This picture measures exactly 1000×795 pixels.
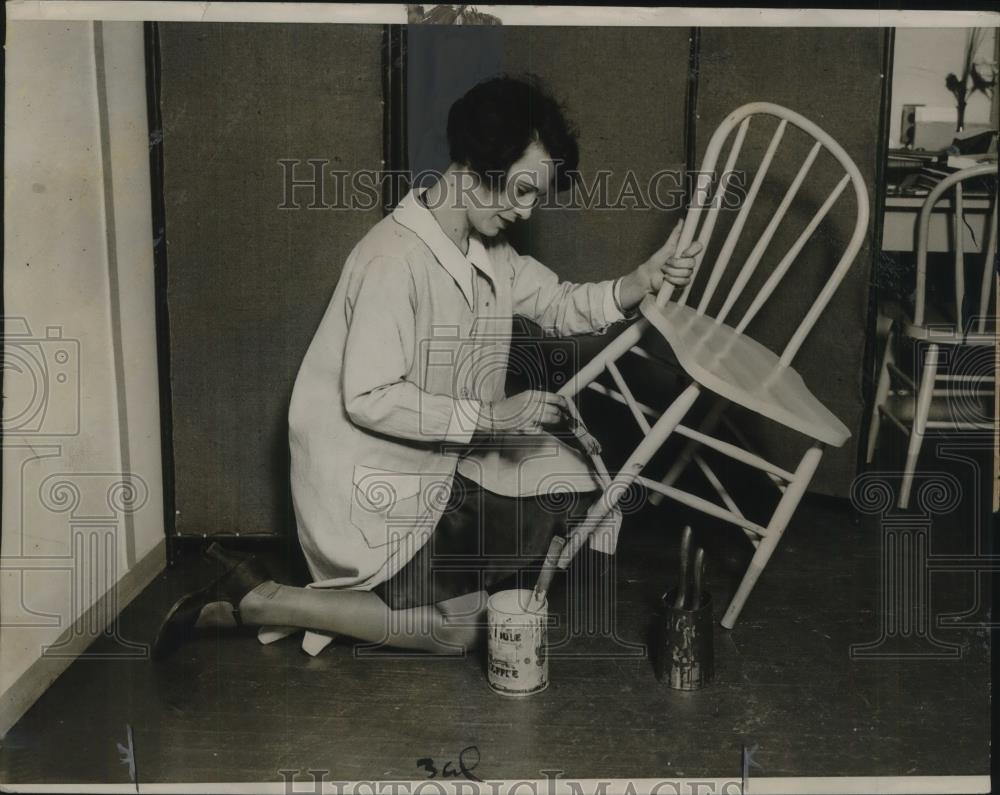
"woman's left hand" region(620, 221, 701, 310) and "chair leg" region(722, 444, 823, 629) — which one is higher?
"woman's left hand" region(620, 221, 701, 310)

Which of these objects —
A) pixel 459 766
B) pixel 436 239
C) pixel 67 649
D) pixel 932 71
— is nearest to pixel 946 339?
pixel 436 239

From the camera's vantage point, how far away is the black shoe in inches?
73.9

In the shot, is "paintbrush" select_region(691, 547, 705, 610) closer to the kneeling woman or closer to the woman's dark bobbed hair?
the kneeling woman

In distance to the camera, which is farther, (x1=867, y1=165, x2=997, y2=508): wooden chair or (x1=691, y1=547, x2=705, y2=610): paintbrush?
(x1=867, y1=165, x2=997, y2=508): wooden chair

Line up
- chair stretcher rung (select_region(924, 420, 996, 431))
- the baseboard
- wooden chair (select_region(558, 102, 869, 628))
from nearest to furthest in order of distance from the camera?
the baseboard → wooden chair (select_region(558, 102, 869, 628)) → chair stretcher rung (select_region(924, 420, 996, 431))

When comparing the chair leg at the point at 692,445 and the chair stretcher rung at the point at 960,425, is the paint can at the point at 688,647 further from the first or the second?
the chair stretcher rung at the point at 960,425

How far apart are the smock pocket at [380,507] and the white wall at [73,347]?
52 cm

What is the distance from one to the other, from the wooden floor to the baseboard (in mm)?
22

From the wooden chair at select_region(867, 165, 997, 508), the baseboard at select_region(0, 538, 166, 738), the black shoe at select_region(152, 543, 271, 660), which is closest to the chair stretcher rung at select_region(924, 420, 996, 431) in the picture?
the wooden chair at select_region(867, 165, 997, 508)

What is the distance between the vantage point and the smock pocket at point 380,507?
1.86 m

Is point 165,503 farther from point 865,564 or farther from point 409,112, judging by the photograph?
point 865,564

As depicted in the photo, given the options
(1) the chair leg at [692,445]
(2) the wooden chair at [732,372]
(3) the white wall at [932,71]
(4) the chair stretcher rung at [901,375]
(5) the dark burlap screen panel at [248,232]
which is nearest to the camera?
(2) the wooden chair at [732,372]

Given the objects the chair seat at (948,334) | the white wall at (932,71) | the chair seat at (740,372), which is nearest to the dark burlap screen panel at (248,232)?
the chair seat at (740,372)

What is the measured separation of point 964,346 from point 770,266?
0.49 metres
